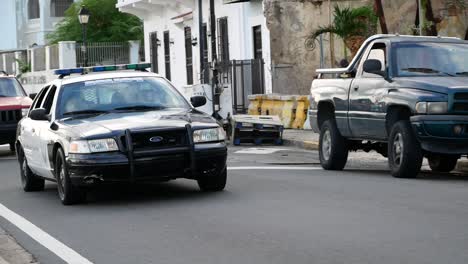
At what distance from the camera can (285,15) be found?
33375 mm

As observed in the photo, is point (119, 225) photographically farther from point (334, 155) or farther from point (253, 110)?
point (253, 110)

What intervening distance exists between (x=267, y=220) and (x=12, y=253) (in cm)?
245

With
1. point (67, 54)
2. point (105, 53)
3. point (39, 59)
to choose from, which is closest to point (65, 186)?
point (67, 54)

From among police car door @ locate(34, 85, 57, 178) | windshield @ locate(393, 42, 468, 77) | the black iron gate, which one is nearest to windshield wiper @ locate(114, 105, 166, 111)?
police car door @ locate(34, 85, 57, 178)

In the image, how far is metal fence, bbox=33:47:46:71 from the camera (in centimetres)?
5869

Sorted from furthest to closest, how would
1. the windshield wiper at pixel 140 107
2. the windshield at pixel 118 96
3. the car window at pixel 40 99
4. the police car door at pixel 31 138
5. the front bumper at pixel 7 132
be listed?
the front bumper at pixel 7 132, the car window at pixel 40 99, the police car door at pixel 31 138, the windshield at pixel 118 96, the windshield wiper at pixel 140 107

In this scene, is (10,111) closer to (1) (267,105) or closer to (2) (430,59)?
(1) (267,105)

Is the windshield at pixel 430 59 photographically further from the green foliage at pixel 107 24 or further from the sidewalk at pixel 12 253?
the green foliage at pixel 107 24

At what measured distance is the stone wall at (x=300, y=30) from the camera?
108ft

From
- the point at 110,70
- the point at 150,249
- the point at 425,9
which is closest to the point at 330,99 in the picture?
the point at 110,70

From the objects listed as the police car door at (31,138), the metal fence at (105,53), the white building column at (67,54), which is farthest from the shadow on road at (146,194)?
the metal fence at (105,53)

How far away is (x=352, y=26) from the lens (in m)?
29.6

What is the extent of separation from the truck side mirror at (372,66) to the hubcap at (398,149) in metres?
1.06

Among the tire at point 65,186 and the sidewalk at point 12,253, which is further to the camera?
the tire at point 65,186
